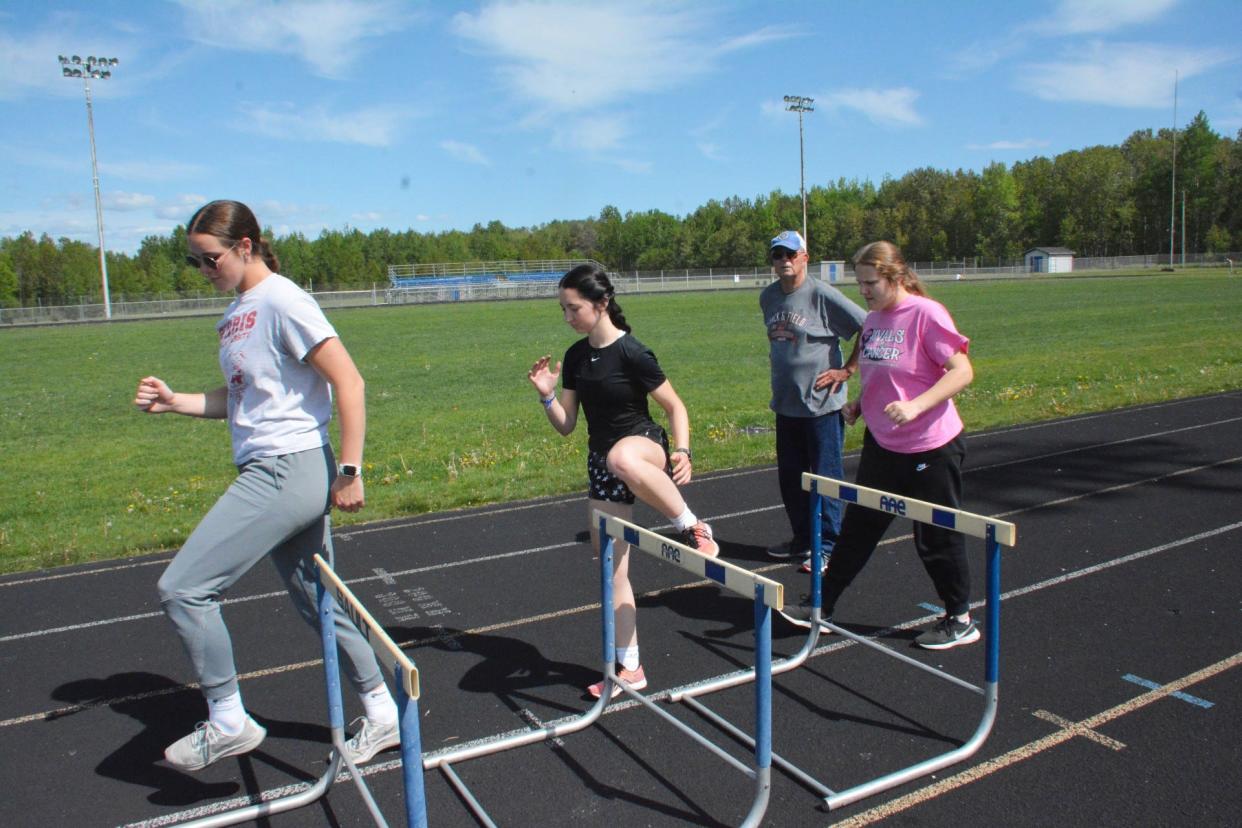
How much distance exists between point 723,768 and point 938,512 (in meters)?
1.38

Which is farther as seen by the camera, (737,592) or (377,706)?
(377,706)

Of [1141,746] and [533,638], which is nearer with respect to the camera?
[1141,746]

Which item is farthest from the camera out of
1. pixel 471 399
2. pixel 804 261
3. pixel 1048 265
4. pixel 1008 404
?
pixel 1048 265

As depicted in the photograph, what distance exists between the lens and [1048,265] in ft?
309

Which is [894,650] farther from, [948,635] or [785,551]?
[785,551]

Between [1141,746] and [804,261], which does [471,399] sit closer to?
[804,261]

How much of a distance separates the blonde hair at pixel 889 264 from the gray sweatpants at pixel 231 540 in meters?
2.74

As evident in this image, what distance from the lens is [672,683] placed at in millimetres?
4496

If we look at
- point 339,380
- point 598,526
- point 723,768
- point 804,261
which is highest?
point 804,261

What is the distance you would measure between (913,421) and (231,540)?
311 centimetres

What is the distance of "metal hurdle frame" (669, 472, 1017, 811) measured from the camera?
3.52m

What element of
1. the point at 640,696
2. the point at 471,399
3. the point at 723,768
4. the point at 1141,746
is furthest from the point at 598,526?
the point at 471,399

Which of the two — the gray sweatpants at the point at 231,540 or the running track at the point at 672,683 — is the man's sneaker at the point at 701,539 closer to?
the running track at the point at 672,683

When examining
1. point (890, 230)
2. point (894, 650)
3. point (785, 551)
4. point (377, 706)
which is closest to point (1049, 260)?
point (890, 230)
